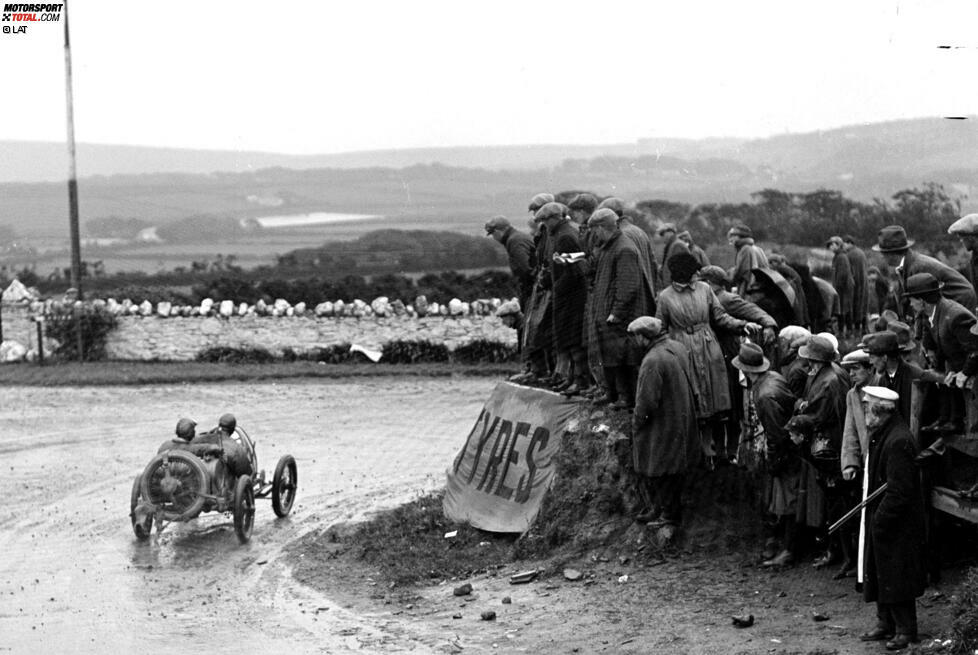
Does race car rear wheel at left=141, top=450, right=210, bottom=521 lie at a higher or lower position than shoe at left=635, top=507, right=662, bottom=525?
lower

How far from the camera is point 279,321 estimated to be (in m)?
31.8

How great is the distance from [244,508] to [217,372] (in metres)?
14.5

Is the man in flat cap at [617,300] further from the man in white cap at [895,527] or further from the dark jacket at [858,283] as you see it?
the dark jacket at [858,283]

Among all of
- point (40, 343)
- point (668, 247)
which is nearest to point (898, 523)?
point (668, 247)

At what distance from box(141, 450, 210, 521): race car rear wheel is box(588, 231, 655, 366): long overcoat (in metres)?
4.77

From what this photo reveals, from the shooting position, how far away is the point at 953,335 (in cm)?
1029

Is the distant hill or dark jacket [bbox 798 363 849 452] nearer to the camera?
dark jacket [bbox 798 363 849 452]

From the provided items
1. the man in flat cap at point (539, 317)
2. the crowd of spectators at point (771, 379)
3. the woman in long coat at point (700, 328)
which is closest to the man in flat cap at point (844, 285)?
the crowd of spectators at point (771, 379)

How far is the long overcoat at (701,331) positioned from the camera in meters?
13.0

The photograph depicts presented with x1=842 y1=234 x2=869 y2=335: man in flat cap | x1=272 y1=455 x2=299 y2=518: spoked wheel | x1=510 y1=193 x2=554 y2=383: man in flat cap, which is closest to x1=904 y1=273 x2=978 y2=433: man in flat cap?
x1=510 y1=193 x2=554 y2=383: man in flat cap

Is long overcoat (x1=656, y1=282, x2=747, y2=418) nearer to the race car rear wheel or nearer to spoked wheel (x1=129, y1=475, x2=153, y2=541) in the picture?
the race car rear wheel

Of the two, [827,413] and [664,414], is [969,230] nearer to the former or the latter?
[827,413]

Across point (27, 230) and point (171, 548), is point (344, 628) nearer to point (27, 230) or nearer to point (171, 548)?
point (171, 548)

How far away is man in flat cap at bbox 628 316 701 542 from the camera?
498 inches
